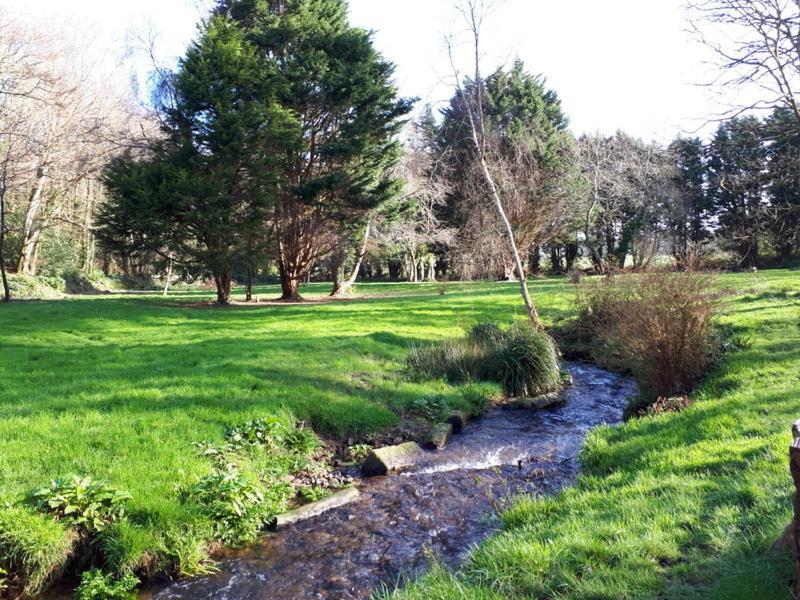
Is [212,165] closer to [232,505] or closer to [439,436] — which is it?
[439,436]

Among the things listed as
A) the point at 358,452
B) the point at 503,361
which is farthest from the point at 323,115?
the point at 358,452

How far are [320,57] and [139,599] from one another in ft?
68.7

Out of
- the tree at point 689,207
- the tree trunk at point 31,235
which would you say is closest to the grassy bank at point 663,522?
the tree trunk at point 31,235

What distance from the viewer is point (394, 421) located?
8703 mm

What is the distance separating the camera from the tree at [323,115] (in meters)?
21.2

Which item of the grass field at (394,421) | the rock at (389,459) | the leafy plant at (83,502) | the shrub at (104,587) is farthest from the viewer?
the rock at (389,459)

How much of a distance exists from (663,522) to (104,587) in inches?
187

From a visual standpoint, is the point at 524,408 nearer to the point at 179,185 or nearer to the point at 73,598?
the point at 73,598

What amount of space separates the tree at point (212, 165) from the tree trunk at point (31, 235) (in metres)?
10.8

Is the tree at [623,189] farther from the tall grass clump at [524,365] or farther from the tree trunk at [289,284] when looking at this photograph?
the tall grass clump at [524,365]

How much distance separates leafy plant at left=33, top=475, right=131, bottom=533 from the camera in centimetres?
491

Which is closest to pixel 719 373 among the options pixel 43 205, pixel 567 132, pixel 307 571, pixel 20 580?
pixel 307 571

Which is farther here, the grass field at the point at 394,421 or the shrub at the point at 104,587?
the shrub at the point at 104,587

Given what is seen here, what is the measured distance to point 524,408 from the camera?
10164 millimetres
